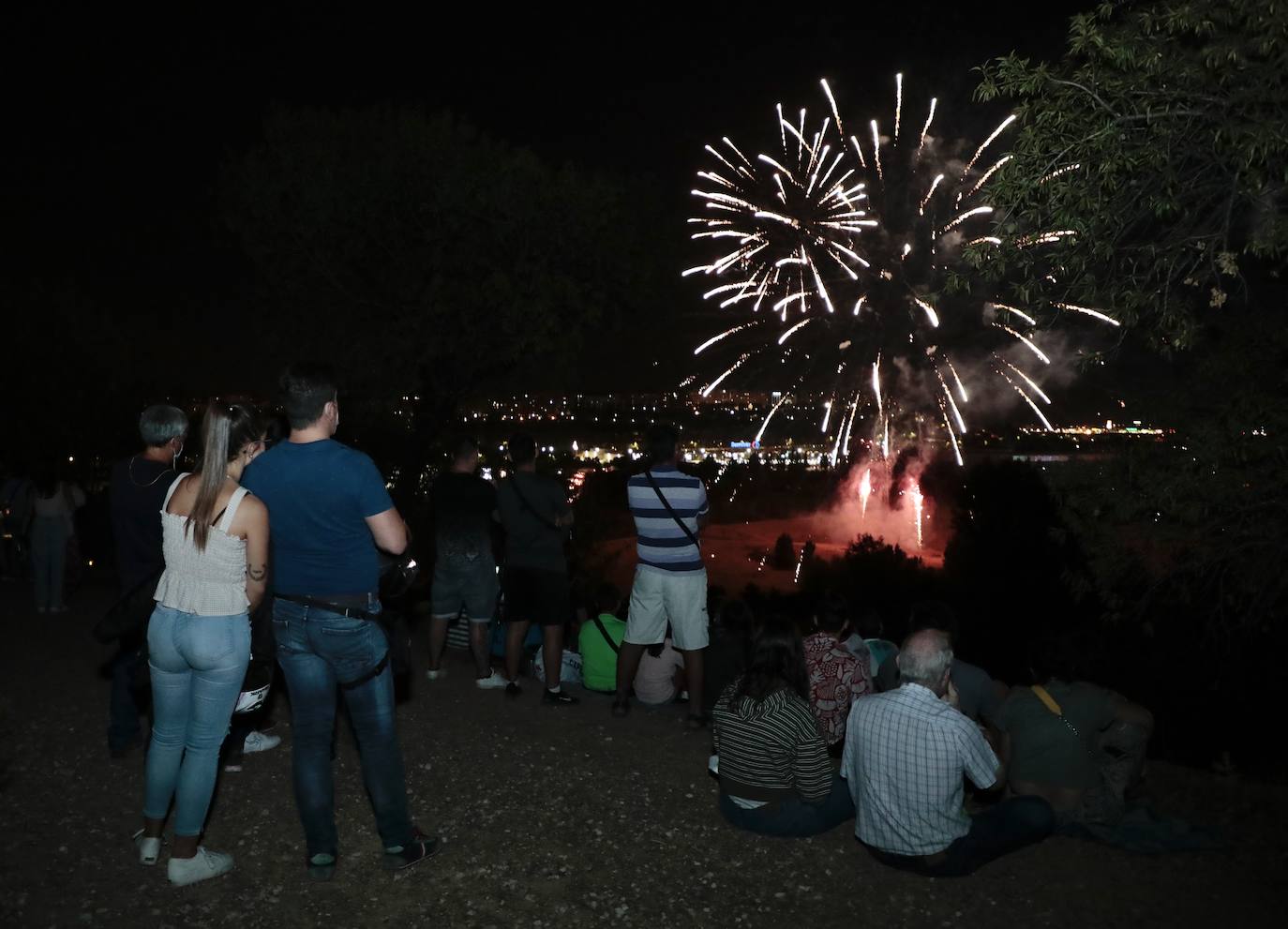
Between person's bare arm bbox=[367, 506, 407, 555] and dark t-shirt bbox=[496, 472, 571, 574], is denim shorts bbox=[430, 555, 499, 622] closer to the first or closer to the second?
dark t-shirt bbox=[496, 472, 571, 574]

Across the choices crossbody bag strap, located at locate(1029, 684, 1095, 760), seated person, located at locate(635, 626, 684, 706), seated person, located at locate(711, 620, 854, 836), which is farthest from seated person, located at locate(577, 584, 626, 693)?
crossbody bag strap, located at locate(1029, 684, 1095, 760)

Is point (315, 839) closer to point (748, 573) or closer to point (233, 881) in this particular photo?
point (233, 881)

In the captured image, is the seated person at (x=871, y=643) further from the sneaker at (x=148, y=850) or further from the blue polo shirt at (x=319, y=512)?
the sneaker at (x=148, y=850)

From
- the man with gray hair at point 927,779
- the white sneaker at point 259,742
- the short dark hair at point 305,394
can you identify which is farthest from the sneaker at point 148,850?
the man with gray hair at point 927,779

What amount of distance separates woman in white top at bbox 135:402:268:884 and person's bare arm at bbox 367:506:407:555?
1.47 feet

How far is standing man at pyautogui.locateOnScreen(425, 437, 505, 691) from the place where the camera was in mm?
7344

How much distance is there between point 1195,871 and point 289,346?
15.4 metres

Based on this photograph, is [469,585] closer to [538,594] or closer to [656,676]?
[538,594]

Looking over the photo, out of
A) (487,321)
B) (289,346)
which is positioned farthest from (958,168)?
(289,346)

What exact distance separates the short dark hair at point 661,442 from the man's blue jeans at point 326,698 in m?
2.65

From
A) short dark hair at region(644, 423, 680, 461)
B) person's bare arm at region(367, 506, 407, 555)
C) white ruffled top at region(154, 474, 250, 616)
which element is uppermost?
short dark hair at region(644, 423, 680, 461)

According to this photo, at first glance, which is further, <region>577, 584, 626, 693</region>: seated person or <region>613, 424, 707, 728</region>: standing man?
<region>577, 584, 626, 693</region>: seated person

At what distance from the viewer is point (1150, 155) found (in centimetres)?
581

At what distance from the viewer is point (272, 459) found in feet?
13.4
